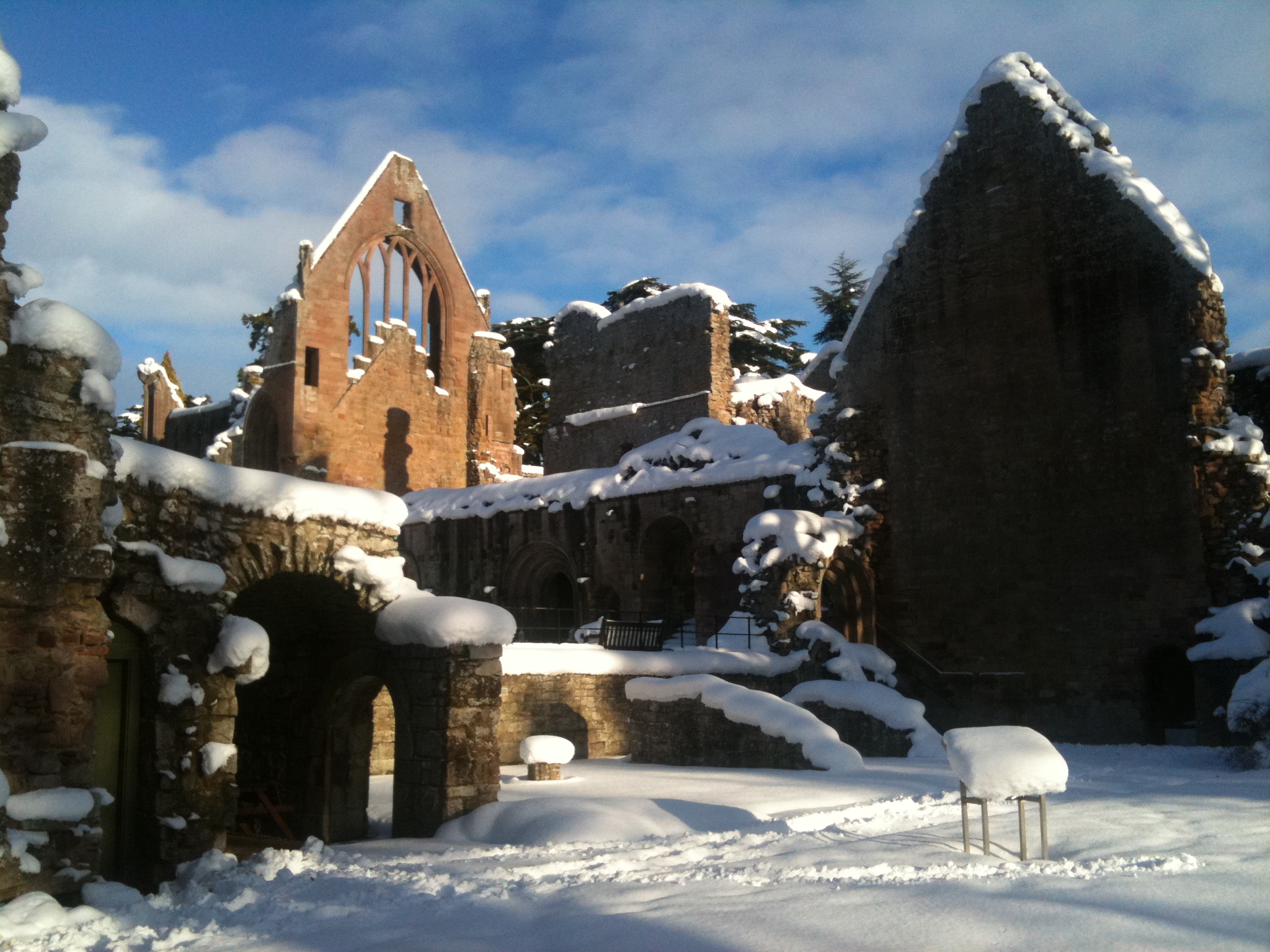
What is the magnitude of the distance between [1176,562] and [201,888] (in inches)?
573

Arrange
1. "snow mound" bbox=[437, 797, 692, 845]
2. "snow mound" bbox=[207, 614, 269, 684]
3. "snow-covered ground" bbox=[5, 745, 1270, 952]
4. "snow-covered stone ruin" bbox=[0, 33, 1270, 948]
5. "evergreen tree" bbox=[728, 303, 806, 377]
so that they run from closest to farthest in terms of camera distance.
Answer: "snow-covered ground" bbox=[5, 745, 1270, 952]
"snow-covered stone ruin" bbox=[0, 33, 1270, 948]
"snow mound" bbox=[207, 614, 269, 684]
"snow mound" bbox=[437, 797, 692, 845]
"evergreen tree" bbox=[728, 303, 806, 377]

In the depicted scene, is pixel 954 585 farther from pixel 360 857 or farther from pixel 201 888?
pixel 201 888

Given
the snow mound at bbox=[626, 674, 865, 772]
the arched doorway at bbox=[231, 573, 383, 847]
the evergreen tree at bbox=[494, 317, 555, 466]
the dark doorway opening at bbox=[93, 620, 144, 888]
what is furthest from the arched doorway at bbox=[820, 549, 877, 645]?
the evergreen tree at bbox=[494, 317, 555, 466]

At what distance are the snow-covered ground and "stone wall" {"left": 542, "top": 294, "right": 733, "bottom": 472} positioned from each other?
18083 millimetres

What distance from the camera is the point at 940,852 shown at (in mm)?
7422

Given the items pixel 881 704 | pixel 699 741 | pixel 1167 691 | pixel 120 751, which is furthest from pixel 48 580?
pixel 1167 691

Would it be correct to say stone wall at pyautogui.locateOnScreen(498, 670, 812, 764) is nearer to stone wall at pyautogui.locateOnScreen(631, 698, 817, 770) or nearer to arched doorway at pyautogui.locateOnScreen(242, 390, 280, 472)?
stone wall at pyautogui.locateOnScreen(631, 698, 817, 770)

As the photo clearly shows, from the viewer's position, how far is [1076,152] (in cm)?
1864

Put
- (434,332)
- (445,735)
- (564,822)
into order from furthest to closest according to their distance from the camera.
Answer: (434,332), (445,735), (564,822)

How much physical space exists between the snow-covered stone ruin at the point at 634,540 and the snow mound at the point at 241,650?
39mm

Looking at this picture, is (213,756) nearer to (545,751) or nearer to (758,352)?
(545,751)

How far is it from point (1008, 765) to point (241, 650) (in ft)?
19.3

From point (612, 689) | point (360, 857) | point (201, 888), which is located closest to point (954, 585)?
point (612, 689)

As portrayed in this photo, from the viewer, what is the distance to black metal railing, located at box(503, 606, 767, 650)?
1842 centimetres
